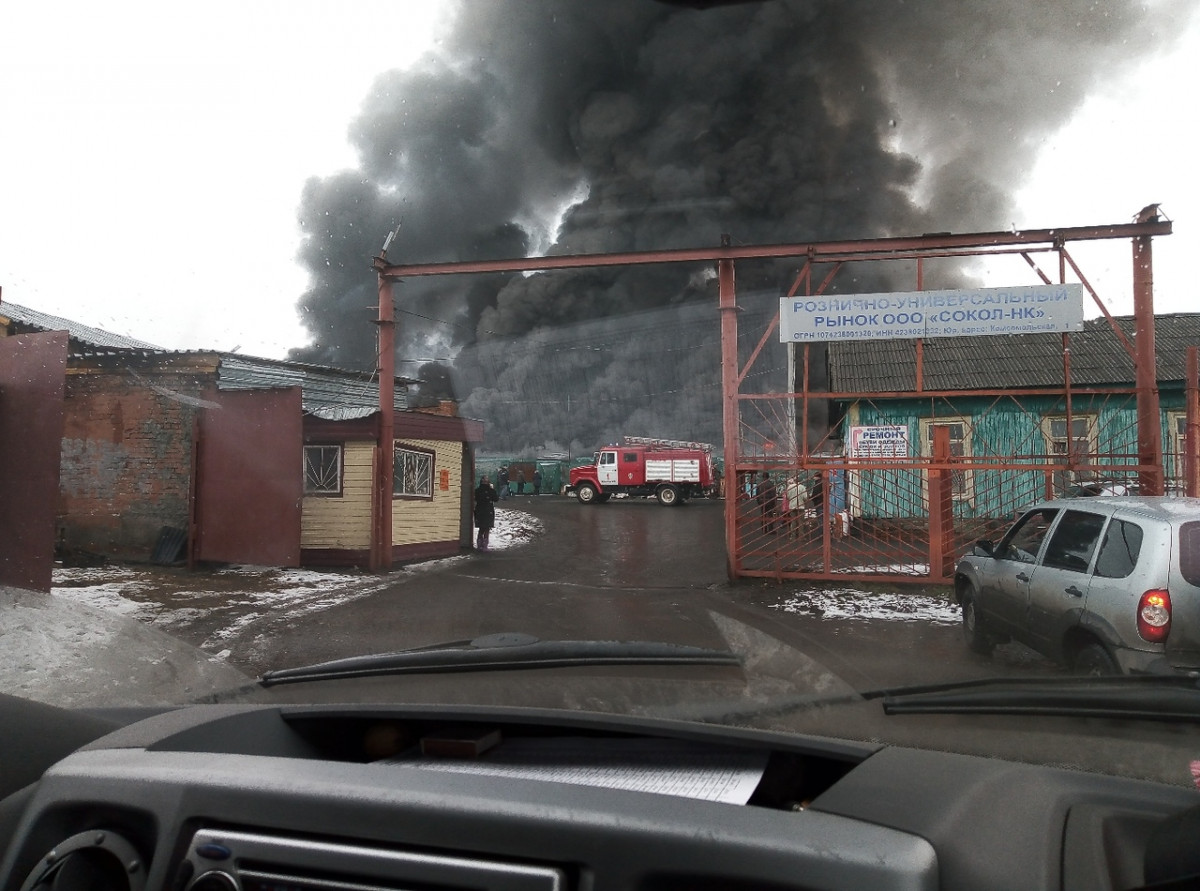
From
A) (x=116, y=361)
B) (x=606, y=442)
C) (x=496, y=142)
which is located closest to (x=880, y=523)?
(x=116, y=361)

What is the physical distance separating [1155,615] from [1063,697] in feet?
8.29

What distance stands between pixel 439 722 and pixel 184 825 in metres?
0.66

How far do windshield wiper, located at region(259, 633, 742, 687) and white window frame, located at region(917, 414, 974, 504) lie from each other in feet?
28.8

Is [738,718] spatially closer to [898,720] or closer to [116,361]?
[898,720]

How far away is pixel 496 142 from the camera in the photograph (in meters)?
28.9

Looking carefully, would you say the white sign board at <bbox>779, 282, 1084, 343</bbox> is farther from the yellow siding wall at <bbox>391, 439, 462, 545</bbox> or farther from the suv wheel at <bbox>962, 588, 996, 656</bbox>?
the yellow siding wall at <bbox>391, 439, 462, 545</bbox>

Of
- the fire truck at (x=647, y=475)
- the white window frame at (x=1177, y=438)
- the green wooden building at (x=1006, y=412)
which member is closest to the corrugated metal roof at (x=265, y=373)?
the green wooden building at (x=1006, y=412)

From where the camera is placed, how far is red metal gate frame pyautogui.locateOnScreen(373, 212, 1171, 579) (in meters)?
10.1

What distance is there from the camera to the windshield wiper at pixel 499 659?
7.73 ft

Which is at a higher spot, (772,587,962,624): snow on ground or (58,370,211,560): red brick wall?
(58,370,211,560): red brick wall

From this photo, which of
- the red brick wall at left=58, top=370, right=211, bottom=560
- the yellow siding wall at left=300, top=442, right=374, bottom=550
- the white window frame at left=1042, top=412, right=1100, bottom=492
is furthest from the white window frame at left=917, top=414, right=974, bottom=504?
the red brick wall at left=58, top=370, right=211, bottom=560

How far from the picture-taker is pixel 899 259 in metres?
10.7

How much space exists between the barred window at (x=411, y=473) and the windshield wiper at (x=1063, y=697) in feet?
37.9

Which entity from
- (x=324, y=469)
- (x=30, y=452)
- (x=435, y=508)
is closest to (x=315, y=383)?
(x=324, y=469)
